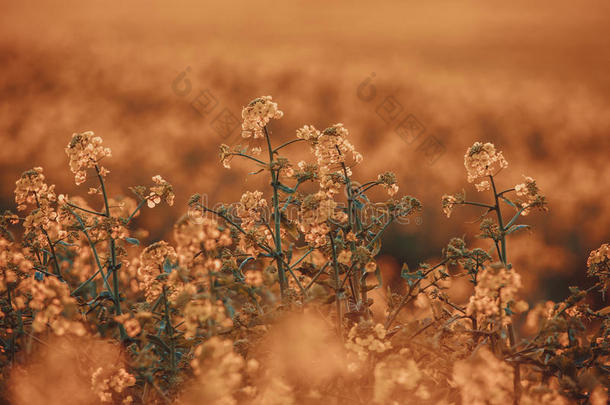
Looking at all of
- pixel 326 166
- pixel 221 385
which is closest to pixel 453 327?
pixel 326 166

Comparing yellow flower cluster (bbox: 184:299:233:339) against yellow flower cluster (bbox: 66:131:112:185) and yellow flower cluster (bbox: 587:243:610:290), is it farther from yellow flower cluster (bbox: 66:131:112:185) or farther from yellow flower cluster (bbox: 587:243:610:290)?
yellow flower cluster (bbox: 587:243:610:290)

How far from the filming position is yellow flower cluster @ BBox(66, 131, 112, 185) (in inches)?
66.2

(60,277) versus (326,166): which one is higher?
(326,166)

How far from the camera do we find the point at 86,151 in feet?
5.53

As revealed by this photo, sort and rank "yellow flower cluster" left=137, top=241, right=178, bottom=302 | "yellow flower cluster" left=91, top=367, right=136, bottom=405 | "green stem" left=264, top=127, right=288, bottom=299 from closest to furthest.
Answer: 1. "yellow flower cluster" left=91, top=367, right=136, bottom=405
2. "green stem" left=264, top=127, right=288, bottom=299
3. "yellow flower cluster" left=137, top=241, right=178, bottom=302

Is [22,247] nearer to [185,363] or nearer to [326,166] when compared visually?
[185,363]

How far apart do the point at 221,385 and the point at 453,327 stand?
0.88 metres

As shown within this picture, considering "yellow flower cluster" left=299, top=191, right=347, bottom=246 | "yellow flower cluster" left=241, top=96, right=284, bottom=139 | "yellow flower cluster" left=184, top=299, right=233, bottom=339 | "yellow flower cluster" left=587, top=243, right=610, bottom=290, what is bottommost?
"yellow flower cluster" left=184, top=299, right=233, bottom=339

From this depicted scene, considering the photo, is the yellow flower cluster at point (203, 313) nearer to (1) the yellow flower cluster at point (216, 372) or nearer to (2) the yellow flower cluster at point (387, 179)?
(1) the yellow flower cluster at point (216, 372)

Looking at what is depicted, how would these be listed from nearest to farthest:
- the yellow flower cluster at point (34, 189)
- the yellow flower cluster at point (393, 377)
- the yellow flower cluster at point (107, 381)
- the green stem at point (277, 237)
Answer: the yellow flower cluster at point (393, 377) → the yellow flower cluster at point (107, 381) → the green stem at point (277, 237) → the yellow flower cluster at point (34, 189)

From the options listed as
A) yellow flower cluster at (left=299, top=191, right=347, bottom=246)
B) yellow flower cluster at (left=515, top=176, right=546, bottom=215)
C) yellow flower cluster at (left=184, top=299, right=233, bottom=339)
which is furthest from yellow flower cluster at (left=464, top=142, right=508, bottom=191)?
yellow flower cluster at (left=184, top=299, right=233, bottom=339)

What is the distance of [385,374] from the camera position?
4.18 ft

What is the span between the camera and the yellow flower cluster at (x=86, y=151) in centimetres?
168

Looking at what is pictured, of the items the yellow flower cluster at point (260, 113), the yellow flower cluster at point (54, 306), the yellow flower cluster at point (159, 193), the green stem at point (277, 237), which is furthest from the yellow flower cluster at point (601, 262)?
the yellow flower cluster at point (54, 306)
